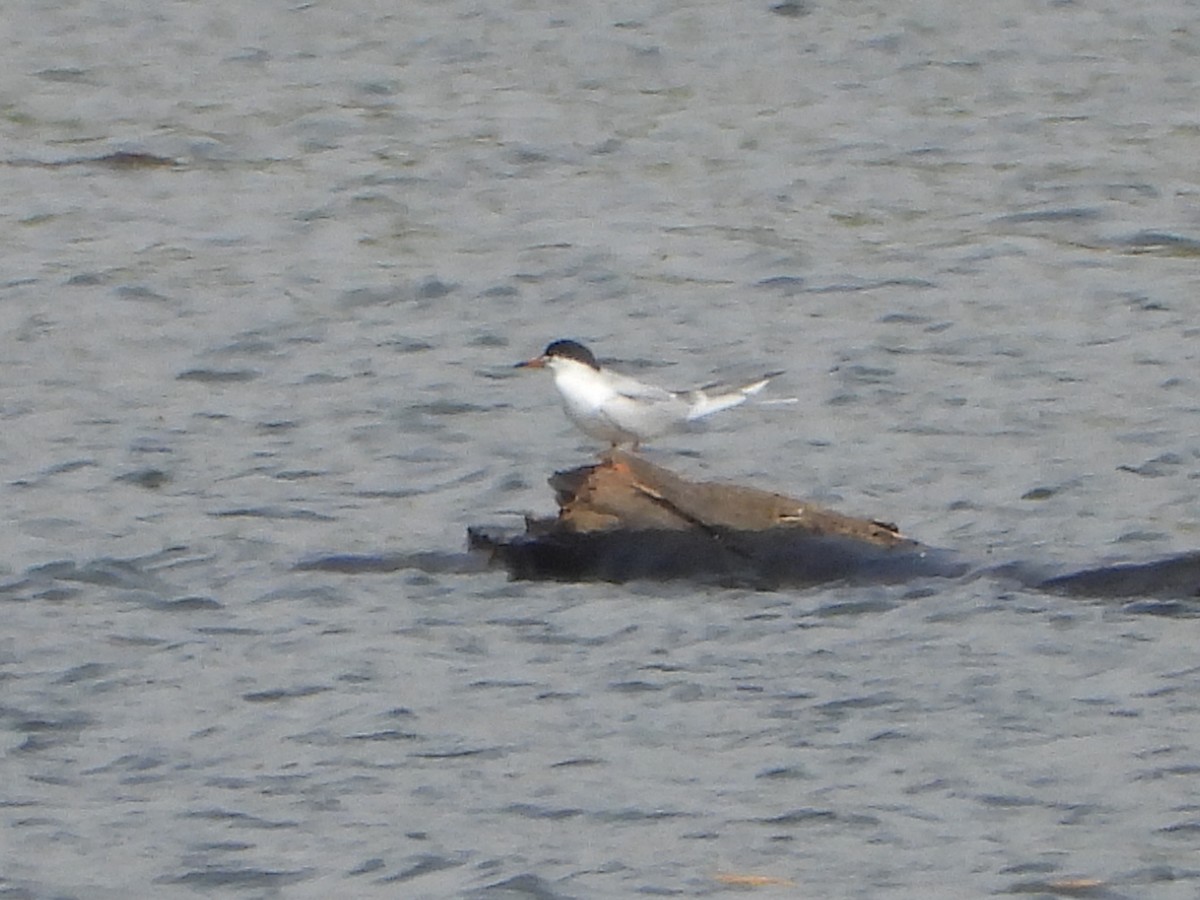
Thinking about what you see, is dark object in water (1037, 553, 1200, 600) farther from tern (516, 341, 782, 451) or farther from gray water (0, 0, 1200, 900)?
tern (516, 341, 782, 451)

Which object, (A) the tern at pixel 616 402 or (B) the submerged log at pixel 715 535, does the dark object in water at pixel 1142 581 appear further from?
(A) the tern at pixel 616 402

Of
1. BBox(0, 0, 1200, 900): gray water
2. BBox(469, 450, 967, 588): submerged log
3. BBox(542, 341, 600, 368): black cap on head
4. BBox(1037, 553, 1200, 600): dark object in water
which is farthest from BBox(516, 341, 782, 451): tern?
BBox(1037, 553, 1200, 600): dark object in water

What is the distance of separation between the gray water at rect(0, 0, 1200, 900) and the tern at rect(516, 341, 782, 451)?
0.68 m

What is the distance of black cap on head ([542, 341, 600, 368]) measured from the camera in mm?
13086

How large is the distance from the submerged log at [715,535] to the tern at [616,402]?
4.04 ft

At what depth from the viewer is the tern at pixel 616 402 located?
12703 mm

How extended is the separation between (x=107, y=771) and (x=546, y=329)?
291 inches

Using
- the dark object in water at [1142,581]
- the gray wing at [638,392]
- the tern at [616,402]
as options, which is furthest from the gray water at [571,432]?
the gray wing at [638,392]

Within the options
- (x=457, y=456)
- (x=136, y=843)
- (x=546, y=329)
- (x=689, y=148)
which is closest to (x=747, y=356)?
(x=546, y=329)

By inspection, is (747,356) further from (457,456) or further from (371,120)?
(371,120)

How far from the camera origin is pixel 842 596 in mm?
11242

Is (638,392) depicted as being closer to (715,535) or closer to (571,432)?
(715,535)

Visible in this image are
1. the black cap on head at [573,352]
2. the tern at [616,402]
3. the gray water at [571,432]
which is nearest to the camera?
the gray water at [571,432]

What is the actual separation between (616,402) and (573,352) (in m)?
0.59
